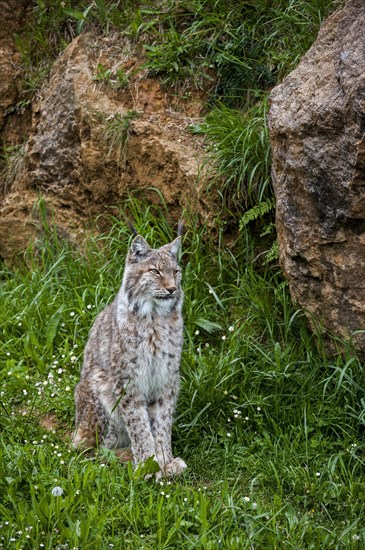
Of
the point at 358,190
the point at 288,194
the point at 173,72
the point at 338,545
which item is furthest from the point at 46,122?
the point at 338,545

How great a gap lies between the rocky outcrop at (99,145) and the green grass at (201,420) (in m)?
0.27

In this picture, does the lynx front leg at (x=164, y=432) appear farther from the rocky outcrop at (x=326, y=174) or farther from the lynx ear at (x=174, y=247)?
the rocky outcrop at (x=326, y=174)

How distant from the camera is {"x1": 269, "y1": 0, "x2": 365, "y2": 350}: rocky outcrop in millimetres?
6383

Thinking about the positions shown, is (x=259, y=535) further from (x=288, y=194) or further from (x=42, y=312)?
(x=42, y=312)

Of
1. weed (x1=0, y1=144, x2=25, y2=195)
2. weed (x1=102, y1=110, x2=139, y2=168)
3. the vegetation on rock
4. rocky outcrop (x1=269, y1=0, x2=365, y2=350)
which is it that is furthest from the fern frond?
weed (x1=0, y1=144, x2=25, y2=195)

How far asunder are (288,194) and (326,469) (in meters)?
1.90

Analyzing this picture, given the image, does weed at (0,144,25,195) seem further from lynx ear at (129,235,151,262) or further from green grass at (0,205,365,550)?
lynx ear at (129,235,151,262)

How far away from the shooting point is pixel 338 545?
207 inches

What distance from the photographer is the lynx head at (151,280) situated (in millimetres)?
6586

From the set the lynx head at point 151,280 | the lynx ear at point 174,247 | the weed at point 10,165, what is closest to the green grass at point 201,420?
the lynx head at point 151,280

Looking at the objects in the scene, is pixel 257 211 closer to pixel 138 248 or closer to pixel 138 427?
pixel 138 248

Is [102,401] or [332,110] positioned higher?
[332,110]

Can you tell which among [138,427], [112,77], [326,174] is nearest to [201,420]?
[138,427]

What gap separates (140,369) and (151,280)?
599 millimetres
